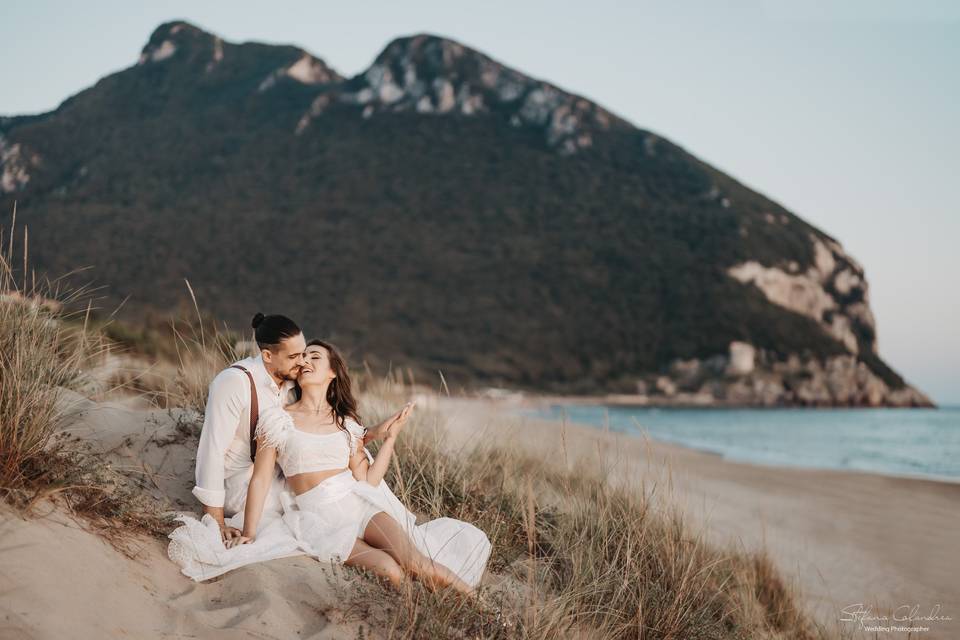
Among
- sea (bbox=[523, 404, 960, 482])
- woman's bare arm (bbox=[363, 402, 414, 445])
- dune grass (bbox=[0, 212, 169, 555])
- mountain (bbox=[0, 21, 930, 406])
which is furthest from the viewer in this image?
mountain (bbox=[0, 21, 930, 406])

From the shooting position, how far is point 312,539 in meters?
3.88

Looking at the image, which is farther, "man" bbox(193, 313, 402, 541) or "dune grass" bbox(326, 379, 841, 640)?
"man" bbox(193, 313, 402, 541)

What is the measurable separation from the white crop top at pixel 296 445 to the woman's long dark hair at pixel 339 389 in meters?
0.19

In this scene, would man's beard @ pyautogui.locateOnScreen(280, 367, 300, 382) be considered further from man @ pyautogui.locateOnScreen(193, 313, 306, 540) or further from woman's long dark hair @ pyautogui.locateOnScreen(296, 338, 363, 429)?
woman's long dark hair @ pyautogui.locateOnScreen(296, 338, 363, 429)

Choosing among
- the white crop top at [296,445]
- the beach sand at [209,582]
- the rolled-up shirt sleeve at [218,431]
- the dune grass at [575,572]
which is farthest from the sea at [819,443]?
the rolled-up shirt sleeve at [218,431]

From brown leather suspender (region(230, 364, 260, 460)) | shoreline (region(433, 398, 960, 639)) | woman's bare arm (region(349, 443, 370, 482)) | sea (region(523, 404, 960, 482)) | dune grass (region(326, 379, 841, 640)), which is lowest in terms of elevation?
sea (region(523, 404, 960, 482))

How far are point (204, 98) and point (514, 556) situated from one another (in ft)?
303

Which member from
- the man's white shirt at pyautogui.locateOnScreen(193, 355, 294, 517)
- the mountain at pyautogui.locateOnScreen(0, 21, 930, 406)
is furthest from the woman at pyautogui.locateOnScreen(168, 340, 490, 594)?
the mountain at pyautogui.locateOnScreen(0, 21, 930, 406)

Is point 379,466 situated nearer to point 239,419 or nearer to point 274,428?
point 274,428

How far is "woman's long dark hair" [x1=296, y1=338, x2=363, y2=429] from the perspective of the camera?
Result: 437 cm

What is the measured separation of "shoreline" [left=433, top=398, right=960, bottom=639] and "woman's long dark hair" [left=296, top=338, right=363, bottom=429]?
4.22ft

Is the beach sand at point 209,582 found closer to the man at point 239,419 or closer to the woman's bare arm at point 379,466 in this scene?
the man at point 239,419

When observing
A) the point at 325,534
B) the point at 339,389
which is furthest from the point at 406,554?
the point at 339,389

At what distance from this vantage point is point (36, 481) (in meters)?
3.44
